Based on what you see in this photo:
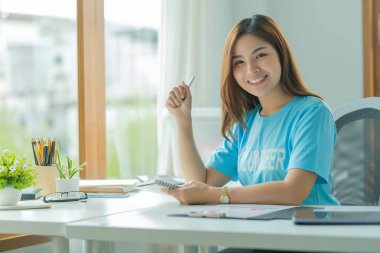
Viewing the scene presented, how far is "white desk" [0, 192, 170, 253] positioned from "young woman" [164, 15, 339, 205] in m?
0.15

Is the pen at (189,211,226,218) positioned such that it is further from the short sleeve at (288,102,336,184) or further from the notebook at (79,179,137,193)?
the notebook at (79,179,137,193)

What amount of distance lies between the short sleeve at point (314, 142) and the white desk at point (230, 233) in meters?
0.50

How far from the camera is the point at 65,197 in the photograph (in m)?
1.78

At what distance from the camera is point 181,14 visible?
3715 mm

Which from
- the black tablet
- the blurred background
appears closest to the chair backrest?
the black tablet

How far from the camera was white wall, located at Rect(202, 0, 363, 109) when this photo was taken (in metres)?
4.09

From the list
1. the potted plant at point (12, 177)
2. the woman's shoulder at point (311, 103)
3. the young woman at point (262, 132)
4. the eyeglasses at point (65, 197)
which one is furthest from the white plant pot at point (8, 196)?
the woman's shoulder at point (311, 103)

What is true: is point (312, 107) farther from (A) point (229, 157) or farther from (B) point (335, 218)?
(B) point (335, 218)

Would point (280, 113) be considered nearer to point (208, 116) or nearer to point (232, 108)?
point (232, 108)

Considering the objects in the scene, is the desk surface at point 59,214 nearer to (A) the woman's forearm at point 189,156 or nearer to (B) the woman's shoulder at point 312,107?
(A) the woman's forearm at point 189,156

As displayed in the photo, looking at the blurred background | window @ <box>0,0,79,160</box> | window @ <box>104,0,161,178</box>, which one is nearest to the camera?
window @ <box>0,0,79,160</box>

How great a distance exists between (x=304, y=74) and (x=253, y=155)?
7.90 feet

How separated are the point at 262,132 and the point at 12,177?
715 mm

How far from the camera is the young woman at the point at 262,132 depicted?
162cm
